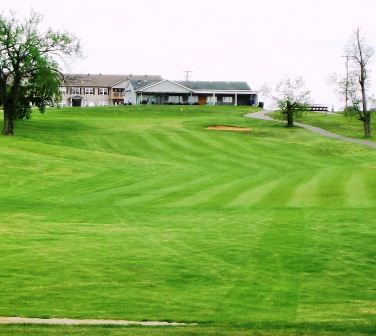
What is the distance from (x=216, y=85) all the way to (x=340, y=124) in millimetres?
57705

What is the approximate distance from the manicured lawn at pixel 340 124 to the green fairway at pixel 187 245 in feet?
122

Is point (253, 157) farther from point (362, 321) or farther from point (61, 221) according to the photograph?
point (362, 321)

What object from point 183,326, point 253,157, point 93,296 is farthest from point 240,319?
point 253,157

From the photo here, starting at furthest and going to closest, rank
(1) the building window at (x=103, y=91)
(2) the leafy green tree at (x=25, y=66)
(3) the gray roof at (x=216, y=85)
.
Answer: (1) the building window at (x=103, y=91), (3) the gray roof at (x=216, y=85), (2) the leafy green tree at (x=25, y=66)

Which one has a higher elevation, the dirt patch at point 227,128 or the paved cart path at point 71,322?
the dirt patch at point 227,128

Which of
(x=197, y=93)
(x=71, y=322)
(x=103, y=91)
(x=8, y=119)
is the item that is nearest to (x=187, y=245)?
(x=71, y=322)

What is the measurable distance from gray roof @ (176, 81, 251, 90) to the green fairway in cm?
9947

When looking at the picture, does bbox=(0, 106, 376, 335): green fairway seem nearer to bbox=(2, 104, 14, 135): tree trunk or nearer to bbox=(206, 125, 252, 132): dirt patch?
bbox=(2, 104, 14, 135): tree trunk

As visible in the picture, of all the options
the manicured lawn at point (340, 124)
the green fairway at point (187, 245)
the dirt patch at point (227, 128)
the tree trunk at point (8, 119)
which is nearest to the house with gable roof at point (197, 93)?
the manicured lawn at point (340, 124)

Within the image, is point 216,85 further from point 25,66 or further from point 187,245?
point 187,245

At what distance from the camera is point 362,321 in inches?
446

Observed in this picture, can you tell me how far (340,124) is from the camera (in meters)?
93.6

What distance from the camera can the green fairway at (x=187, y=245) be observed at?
12.3 meters

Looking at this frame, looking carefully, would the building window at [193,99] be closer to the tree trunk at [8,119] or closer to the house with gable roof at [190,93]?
the house with gable roof at [190,93]
